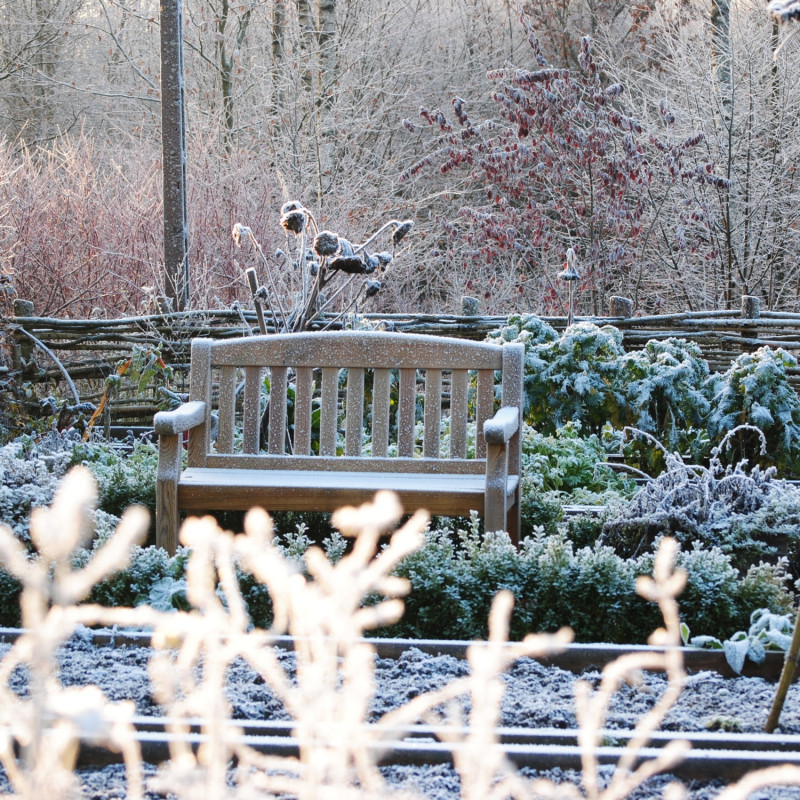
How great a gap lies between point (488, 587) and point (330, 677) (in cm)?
200

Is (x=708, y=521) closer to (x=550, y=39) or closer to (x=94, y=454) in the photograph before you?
(x=94, y=454)

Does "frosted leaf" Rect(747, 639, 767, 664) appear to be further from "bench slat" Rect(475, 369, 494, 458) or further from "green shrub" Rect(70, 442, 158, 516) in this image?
"green shrub" Rect(70, 442, 158, 516)

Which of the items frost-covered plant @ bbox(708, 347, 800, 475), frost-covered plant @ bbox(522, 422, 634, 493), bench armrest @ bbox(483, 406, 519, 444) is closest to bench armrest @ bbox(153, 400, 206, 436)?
bench armrest @ bbox(483, 406, 519, 444)

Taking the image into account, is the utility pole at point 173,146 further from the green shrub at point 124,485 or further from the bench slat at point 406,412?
the bench slat at point 406,412

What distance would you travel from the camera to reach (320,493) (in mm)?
3684

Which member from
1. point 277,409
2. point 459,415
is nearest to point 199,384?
point 277,409

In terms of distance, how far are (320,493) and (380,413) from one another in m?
0.61

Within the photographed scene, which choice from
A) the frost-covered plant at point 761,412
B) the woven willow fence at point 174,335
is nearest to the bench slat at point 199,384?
the frost-covered plant at point 761,412

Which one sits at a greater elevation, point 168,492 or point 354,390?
point 354,390

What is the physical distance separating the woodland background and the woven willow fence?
227 cm

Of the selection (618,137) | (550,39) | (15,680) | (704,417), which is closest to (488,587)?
(15,680)

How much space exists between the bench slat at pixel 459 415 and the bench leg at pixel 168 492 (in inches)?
43.8

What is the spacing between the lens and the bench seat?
3619 mm

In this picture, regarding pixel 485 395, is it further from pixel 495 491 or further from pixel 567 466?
pixel 567 466
